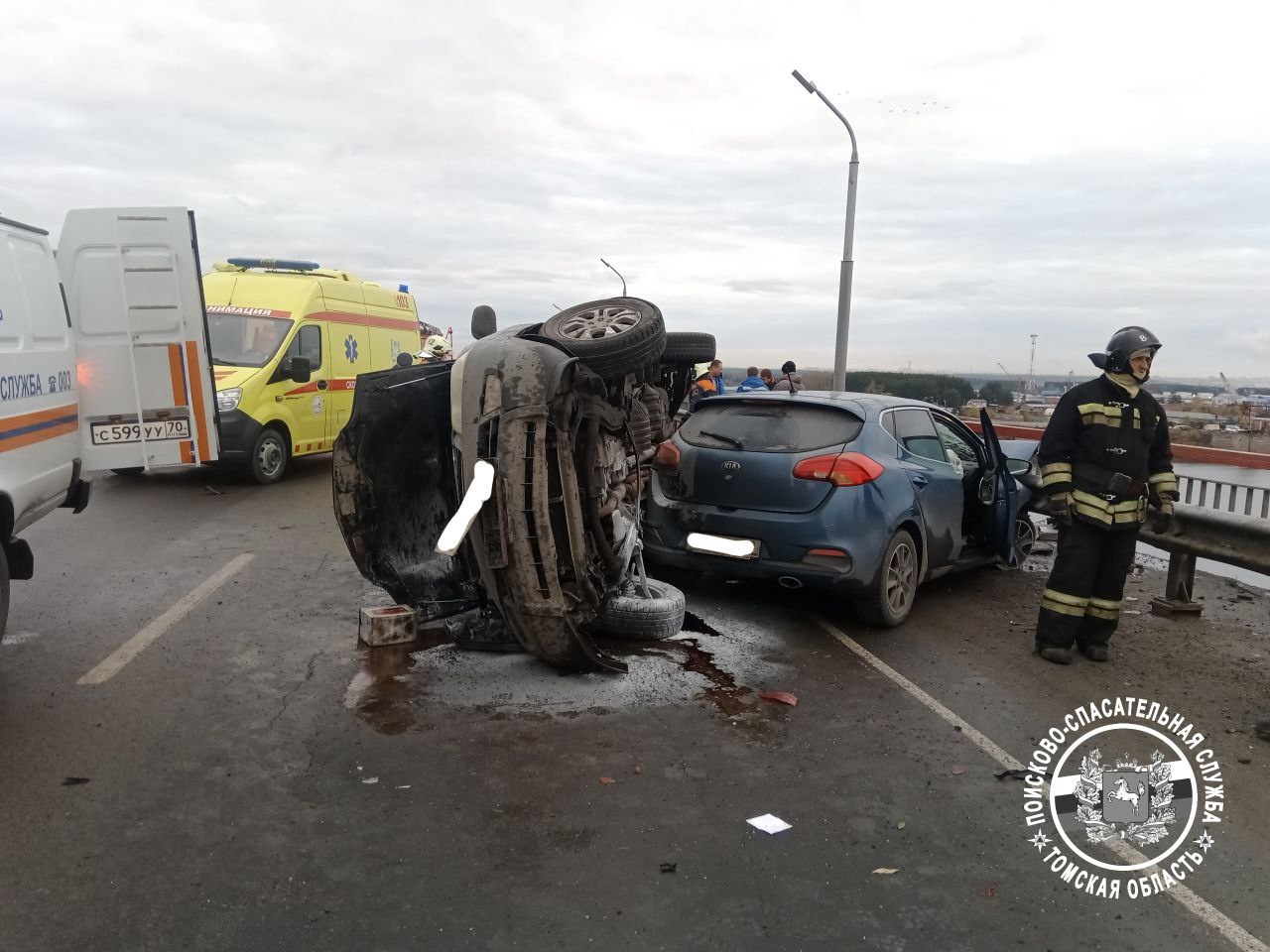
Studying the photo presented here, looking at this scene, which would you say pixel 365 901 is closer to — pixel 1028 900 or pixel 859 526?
pixel 1028 900

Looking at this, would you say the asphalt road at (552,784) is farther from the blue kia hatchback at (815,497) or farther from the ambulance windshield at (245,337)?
the ambulance windshield at (245,337)

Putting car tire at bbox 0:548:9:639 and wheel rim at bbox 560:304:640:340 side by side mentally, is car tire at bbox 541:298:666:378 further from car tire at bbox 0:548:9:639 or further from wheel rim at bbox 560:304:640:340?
car tire at bbox 0:548:9:639

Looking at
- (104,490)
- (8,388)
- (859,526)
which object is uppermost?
(8,388)

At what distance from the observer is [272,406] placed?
11.2 m

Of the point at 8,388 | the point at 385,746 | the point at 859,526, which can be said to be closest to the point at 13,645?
the point at 8,388

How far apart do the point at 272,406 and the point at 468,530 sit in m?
7.60

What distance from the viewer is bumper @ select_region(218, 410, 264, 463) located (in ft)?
34.7

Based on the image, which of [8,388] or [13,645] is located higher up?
[8,388]

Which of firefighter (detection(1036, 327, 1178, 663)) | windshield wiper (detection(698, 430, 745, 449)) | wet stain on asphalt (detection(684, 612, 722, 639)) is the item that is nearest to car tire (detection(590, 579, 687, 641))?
wet stain on asphalt (detection(684, 612, 722, 639))

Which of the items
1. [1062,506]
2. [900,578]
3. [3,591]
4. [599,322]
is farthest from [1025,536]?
[3,591]

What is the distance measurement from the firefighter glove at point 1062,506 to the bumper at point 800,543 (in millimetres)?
1020

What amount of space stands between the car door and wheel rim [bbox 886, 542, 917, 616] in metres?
0.24

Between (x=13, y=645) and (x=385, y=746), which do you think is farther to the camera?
(x=13, y=645)

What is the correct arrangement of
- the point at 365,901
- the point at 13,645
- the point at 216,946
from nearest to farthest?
the point at 216,946 → the point at 365,901 → the point at 13,645
